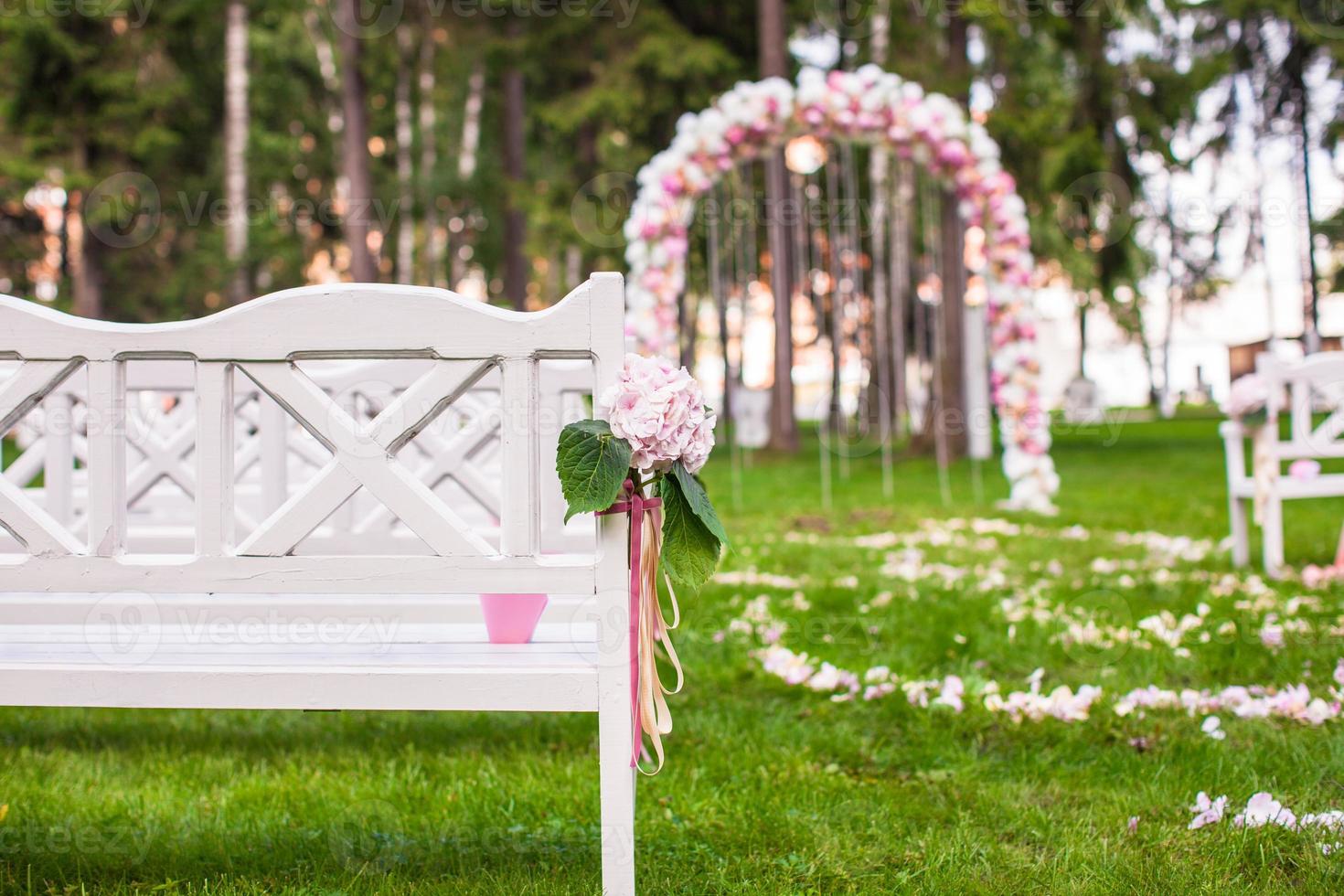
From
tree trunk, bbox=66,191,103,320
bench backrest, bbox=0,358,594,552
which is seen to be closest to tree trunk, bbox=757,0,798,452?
bench backrest, bbox=0,358,594,552

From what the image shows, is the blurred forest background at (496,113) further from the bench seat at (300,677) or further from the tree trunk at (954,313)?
the bench seat at (300,677)

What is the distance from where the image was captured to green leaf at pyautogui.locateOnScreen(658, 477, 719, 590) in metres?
1.74

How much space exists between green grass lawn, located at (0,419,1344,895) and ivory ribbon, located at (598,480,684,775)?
0.37 meters

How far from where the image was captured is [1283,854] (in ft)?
6.56

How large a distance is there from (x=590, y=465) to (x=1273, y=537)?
4.49m

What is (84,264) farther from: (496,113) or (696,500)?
(696,500)

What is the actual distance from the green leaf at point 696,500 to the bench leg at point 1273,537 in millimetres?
4214

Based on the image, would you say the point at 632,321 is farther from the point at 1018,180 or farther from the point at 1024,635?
the point at 1018,180

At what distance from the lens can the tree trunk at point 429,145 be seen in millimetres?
17906

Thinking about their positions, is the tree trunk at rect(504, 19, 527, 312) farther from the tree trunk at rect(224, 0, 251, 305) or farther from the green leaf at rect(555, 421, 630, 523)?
the green leaf at rect(555, 421, 630, 523)

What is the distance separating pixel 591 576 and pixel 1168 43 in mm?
19278

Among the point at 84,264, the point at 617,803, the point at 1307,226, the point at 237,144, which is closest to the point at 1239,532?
the point at 617,803

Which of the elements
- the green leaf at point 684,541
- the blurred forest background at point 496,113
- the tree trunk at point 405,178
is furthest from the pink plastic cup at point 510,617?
the tree trunk at point 405,178

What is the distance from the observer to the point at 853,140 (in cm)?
864
